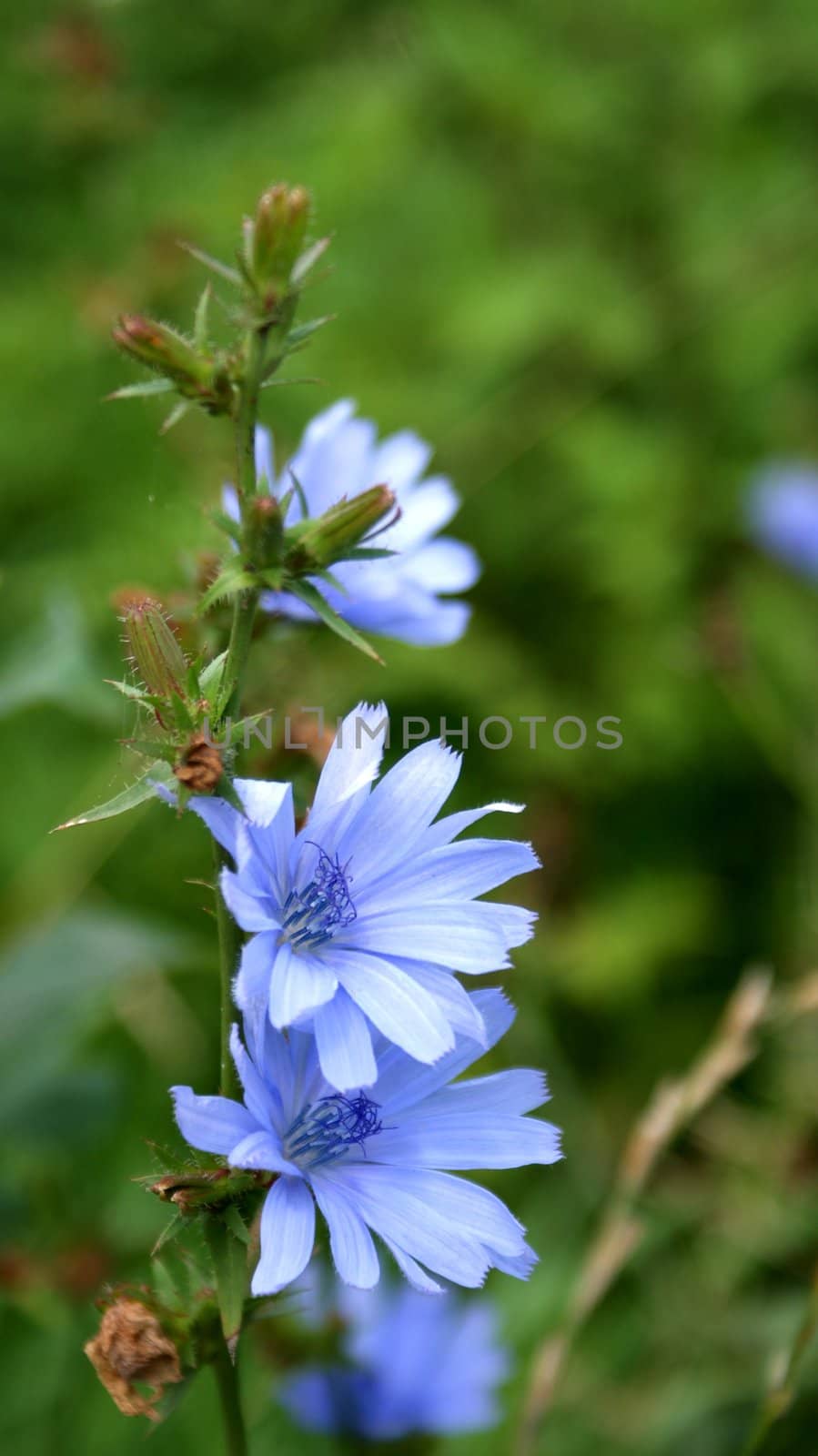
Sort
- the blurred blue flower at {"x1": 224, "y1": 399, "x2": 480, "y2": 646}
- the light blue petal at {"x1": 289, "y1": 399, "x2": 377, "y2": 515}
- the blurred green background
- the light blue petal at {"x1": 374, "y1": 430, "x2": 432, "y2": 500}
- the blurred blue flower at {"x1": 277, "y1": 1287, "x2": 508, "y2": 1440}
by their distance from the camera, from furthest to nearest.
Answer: the blurred green background, the blurred blue flower at {"x1": 277, "y1": 1287, "x2": 508, "y2": 1440}, the light blue petal at {"x1": 374, "y1": 430, "x2": 432, "y2": 500}, the light blue petal at {"x1": 289, "y1": 399, "x2": 377, "y2": 515}, the blurred blue flower at {"x1": 224, "y1": 399, "x2": 480, "y2": 646}

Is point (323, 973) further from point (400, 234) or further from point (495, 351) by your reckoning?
point (400, 234)

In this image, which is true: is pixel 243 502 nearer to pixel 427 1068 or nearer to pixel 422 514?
pixel 427 1068

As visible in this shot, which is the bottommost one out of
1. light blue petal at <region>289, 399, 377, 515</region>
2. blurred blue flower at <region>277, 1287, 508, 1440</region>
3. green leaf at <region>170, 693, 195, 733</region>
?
blurred blue flower at <region>277, 1287, 508, 1440</region>

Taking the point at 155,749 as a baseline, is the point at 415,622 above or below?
above

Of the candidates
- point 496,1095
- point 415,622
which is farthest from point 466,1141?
point 415,622

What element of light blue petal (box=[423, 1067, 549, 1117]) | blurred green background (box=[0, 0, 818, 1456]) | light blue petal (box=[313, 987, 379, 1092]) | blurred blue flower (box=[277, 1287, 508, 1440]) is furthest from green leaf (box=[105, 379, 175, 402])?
blurred blue flower (box=[277, 1287, 508, 1440])

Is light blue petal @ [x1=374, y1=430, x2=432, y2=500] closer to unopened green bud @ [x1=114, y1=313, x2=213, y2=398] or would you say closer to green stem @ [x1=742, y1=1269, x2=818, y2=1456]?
unopened green bud @ [x1=114, y1=313, x2=213, y2=398]

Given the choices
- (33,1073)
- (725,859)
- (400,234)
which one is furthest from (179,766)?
(400,234)
